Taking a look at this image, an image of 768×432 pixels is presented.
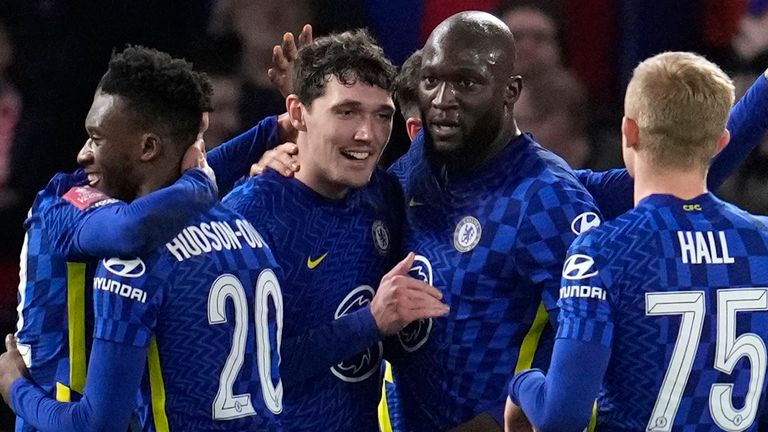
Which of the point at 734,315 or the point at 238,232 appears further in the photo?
the point at 238,232

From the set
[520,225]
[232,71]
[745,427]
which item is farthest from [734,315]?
[232,71]

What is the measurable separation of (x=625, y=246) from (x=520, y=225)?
0.63m

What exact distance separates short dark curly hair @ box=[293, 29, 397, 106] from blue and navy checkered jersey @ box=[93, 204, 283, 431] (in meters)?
0.60

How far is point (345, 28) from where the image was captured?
18.1 feet

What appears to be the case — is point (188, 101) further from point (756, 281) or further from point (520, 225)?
point (756, 281)

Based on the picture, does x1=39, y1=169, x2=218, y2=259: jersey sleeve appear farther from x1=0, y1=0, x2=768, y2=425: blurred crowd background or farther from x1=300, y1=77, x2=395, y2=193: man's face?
x1=0, y1=0, x2=768, y2=425: blurred crowd background

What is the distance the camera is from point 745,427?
2615 millimetres

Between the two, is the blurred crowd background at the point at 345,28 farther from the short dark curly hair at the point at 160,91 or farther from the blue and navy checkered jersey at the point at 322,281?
the short dark curly hair at the point at 160,91

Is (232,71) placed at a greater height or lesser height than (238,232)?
greater

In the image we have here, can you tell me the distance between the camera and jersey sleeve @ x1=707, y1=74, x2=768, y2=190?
345cm

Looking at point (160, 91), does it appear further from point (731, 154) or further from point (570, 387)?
point (731, 154)

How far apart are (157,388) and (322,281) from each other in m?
0.66

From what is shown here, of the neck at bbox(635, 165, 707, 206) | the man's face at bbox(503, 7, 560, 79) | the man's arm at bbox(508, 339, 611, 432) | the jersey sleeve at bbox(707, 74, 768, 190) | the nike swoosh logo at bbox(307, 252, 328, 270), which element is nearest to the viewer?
the man's arm at bbox(508, 339, 611, 432)

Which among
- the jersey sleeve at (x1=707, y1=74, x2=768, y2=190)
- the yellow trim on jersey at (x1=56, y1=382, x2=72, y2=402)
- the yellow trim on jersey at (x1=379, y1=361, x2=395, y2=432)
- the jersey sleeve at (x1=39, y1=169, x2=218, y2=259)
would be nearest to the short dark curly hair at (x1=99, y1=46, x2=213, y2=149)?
the jersey sleeve at (x1=39, y1=169, x2=218, y2=259)
